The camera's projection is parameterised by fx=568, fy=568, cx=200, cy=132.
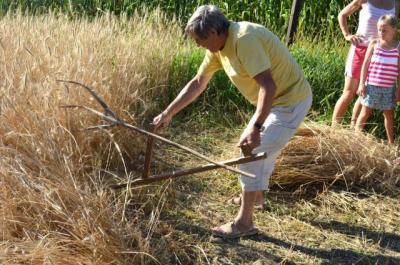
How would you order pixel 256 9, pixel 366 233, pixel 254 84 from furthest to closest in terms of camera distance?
pixel 256 9
pixel 366 233
pixel 254 84

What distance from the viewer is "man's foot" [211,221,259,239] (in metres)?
3.45

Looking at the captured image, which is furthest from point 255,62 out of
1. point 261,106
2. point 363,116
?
point 363,116

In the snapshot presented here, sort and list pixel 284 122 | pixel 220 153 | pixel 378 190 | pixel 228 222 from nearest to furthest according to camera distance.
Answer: pixel 284 122 < pixel 228 222 < pixel 378 190 < pixel 220 153

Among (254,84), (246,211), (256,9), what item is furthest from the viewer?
(256,9)

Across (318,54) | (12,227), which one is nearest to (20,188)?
(12,227)

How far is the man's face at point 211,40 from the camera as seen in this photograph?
290 cm

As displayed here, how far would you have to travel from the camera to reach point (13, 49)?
4.37 m

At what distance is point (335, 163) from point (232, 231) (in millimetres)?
1173

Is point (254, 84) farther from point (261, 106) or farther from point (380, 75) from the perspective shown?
point (380, 75)

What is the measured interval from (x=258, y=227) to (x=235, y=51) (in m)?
1.25

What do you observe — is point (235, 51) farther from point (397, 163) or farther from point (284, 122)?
point (397, 163)

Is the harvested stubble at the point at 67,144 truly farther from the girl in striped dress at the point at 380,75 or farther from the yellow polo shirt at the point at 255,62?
the girl in striped dress at the point at 380,75

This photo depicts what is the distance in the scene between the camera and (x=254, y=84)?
3.17 meters

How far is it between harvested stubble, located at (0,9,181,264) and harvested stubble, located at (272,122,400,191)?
42.9 inches
